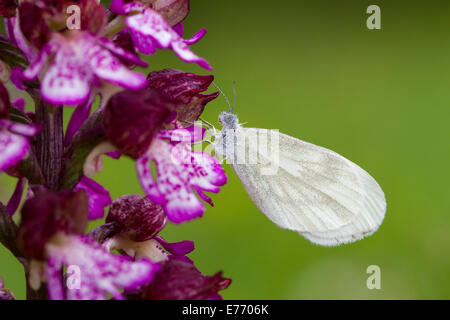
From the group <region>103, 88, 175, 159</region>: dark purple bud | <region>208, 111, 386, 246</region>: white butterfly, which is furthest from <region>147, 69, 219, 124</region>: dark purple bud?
<region>208, 111, 386, 246</region>: white butterfly

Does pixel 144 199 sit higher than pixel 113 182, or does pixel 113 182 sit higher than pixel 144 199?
pixel 144 199

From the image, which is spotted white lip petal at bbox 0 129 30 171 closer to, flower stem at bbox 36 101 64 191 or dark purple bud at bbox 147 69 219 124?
flower stem at bbox 36 101 64 191

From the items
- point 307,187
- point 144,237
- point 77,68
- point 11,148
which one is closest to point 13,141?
point 11,148

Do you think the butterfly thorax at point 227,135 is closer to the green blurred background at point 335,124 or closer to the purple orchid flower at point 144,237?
A: the purple orchid flower at point 144,237

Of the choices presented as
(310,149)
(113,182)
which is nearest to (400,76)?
(113,182)
